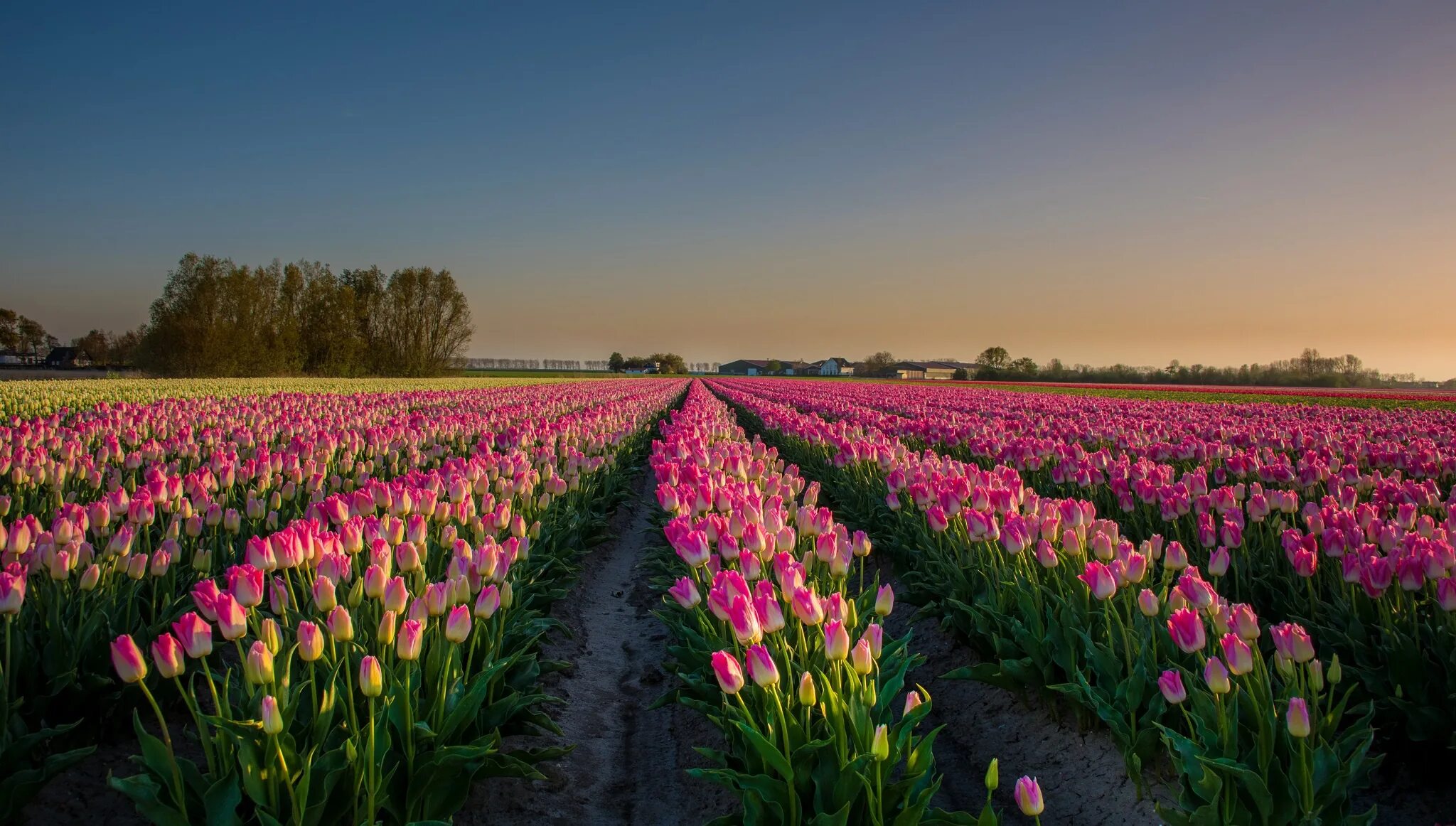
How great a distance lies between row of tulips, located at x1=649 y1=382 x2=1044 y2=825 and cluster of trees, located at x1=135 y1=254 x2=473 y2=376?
57235 millimetres

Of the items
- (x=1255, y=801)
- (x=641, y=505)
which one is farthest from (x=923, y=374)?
(x=1255, y=801)

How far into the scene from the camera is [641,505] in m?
10.6

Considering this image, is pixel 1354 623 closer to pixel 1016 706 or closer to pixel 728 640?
pixel 1016 706

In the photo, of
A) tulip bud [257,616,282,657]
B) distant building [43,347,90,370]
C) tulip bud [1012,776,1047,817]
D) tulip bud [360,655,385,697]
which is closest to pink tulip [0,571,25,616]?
tulip bud [257,616,282,657]

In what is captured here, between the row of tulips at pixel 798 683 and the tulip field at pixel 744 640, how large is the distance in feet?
0.05

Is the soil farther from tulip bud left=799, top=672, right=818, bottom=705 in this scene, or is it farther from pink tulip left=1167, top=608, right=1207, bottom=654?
tulip bud left=799, top=672, right=818, bottom=705

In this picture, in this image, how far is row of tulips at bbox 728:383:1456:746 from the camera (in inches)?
126

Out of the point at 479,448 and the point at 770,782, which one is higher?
the point at 479,448

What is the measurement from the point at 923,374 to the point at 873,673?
385 feet

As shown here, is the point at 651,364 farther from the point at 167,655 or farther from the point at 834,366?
the point at 167,655

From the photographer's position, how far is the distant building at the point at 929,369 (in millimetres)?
110000

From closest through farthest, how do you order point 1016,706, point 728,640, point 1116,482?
point 728,640 < point 1016,706 < point 1116,482

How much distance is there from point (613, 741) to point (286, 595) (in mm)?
1770

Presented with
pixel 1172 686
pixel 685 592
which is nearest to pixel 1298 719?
pixel 1172 686
